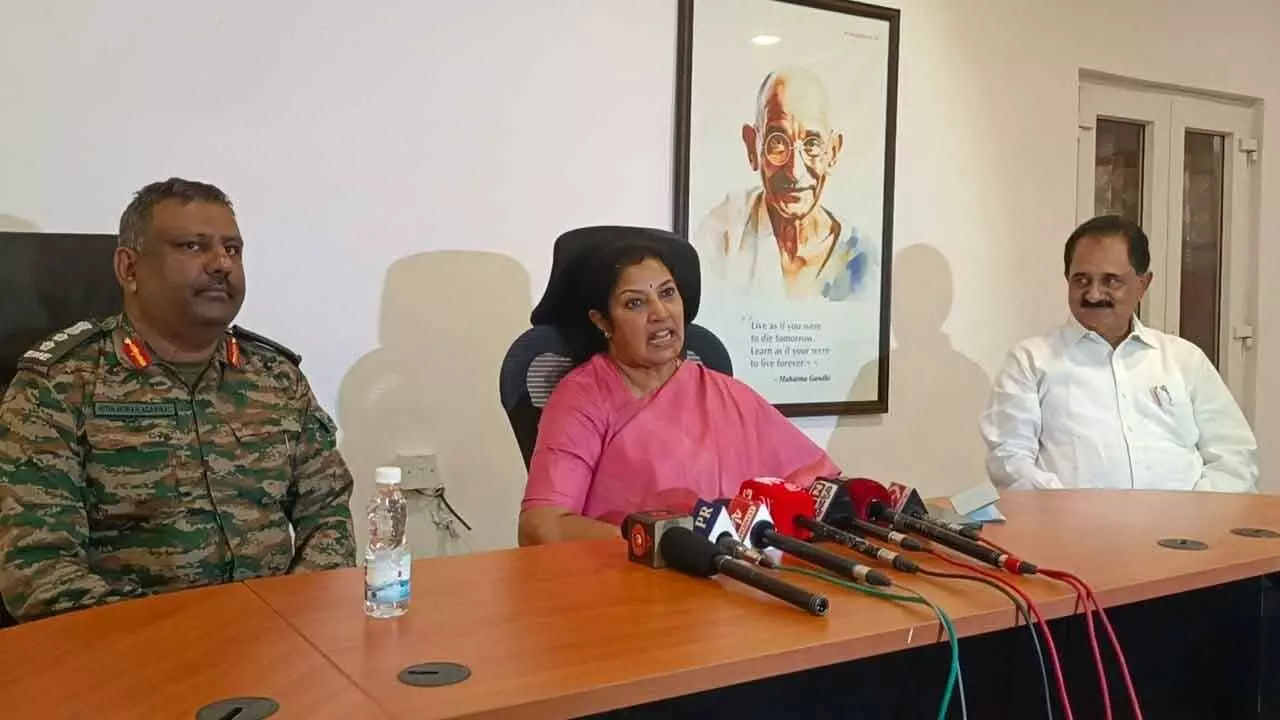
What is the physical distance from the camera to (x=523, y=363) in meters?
2.04

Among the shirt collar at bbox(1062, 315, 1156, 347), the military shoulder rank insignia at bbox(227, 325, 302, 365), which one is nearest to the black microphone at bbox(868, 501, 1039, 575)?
the military shoulder rank insignia at bbox(227, 325, 302, 365)

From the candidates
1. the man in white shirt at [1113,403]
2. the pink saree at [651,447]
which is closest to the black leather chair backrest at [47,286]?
the pink saree at [651,447]

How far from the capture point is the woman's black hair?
200 centimetres

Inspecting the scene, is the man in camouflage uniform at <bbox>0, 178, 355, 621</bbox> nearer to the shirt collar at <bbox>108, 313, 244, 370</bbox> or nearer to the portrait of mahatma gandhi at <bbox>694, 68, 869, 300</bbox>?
the shirt collar at <bbox>108, 313, 244, 370</bbox>

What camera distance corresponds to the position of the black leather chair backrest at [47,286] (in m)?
1.75

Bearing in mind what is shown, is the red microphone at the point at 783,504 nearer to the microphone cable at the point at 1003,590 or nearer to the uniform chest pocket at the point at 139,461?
the microphone cable at the point at 1003,590

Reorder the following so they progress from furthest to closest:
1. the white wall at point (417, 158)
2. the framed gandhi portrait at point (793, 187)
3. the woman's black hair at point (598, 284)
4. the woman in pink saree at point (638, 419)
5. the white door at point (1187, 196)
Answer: the white door at point (1187, 196)
the framed gandhi portrait at point (793, 187)
the white wall at point (417, 158)
the woman's black hair at point (598, 284)
the woman in pink saree at point (638, 419)

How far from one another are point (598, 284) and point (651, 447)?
0.34 metres

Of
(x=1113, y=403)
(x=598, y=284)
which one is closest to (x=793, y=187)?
(x=1113, y=403)

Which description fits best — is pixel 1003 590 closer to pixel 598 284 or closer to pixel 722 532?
pixel 722 532

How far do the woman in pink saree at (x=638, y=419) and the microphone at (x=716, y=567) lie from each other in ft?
1.22

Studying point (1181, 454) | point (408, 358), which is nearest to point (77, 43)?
point (408, 358)

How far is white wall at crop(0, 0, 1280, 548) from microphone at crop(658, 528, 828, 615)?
1266mm

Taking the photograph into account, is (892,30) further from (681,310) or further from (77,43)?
(77,43)
